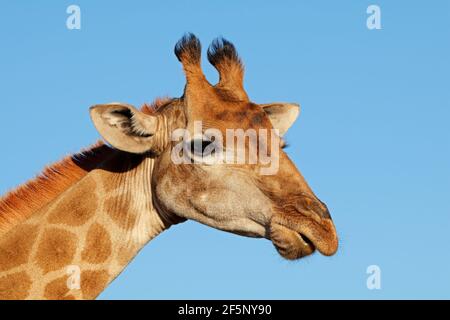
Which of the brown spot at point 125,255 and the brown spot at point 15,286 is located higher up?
the brown spot at point 125,255

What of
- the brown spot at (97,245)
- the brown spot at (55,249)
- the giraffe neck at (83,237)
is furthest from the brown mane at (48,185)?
→ the brown spot at (97,245)

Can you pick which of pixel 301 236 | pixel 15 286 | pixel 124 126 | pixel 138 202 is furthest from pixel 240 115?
pixel 15 286

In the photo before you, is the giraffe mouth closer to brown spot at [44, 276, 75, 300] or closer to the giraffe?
the giraffe

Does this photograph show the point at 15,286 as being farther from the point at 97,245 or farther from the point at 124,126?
the point at 124,126

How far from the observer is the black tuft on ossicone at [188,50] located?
46.2 feet

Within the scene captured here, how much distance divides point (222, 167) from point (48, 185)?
8.56ft

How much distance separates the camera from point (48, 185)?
13.7 m

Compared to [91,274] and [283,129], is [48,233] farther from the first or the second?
[283,129]

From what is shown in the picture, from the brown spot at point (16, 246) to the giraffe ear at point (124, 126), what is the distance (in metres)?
1.62

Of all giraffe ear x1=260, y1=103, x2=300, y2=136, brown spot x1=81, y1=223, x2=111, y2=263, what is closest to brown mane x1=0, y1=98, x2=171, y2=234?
brown spot x1=81, y1=223, x2=111, y2=263

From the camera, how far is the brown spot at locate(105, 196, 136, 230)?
1316cm

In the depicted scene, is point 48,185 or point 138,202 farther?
point 48,185

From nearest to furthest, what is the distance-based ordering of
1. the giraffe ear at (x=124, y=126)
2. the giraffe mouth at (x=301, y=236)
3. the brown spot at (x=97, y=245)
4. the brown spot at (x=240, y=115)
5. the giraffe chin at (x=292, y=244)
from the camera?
the giraffe mouth at (x=301, y=236), the giraffe chin at (x=292, y=244), the brown spot at (x=97, y=245), the brown spot at (x=240, y=115), the giraffe ear at (x=124, y=126)

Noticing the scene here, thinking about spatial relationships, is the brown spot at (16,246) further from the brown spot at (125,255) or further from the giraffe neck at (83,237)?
the brown spot at (125,255)
